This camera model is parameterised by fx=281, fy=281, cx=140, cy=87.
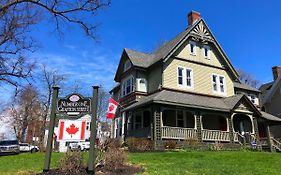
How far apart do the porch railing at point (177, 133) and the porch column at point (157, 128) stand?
482mm

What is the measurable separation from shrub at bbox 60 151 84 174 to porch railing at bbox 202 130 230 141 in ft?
52.3

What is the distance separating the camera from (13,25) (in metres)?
16.3

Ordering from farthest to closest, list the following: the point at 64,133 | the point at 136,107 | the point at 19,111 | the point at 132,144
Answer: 1. the point at 19,111
2. the point at 136,107
3. the point at 132,144
4. the point at 64,133

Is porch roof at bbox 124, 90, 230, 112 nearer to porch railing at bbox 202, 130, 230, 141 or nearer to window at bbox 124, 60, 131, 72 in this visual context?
porch railing at bbox 202, 130, 230, 141

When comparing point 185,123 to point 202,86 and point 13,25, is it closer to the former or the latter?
point 202,86

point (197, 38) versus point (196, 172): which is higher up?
point (197, 38)

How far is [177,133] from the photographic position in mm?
22078

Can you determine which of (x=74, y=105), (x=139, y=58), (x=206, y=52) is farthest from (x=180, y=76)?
(x=74, y=105)

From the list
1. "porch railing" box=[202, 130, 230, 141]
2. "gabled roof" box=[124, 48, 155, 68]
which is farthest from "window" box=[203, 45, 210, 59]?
"porch railing" box=[202, 130, 230, 141]

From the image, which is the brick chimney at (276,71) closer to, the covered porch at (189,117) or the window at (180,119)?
the covered porch at (189,117)

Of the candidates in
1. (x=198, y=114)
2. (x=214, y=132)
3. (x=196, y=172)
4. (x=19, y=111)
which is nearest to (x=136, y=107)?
(x=198, y=114)

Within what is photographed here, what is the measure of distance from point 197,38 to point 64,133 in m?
20.8

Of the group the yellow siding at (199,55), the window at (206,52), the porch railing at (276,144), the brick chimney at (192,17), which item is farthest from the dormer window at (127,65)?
the porch railing at (276,144)

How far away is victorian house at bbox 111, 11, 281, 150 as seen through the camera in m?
22.8
